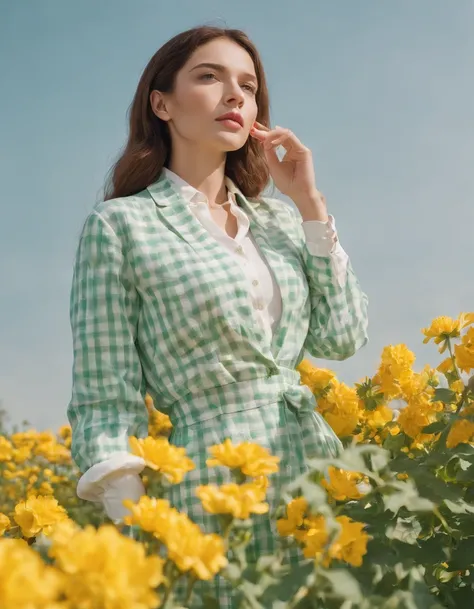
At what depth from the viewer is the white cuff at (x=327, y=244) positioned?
5.72 ft

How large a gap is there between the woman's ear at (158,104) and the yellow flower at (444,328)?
78 cm

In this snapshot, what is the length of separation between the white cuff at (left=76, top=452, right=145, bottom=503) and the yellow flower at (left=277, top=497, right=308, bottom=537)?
384 millimetres

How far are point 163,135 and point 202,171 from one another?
0.18 m

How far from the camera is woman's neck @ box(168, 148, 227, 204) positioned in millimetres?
1842

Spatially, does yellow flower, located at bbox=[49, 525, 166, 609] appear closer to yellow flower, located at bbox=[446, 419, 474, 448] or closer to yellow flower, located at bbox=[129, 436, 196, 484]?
yellow flower, located at bbox=[129, 436, 196, 484]

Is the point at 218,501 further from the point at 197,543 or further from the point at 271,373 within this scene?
the point at 271,373

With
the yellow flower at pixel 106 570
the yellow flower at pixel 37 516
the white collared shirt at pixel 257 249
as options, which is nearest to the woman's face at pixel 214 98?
the white collared shirt at pixel 257 249

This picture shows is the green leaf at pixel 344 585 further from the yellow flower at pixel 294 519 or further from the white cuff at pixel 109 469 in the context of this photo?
the white cuff at pixel 109 469

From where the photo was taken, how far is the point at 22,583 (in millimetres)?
596

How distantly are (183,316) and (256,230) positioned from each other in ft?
1.20

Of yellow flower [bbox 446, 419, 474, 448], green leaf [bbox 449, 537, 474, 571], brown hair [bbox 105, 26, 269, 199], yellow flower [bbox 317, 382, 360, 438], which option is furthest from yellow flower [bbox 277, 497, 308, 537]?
brown hair [bbox 105, 26, 269, 199]

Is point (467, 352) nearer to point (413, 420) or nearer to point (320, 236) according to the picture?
point (413, 420)

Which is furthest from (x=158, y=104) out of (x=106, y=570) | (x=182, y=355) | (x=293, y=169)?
(x=106, y=570)

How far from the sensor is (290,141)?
180 cm
